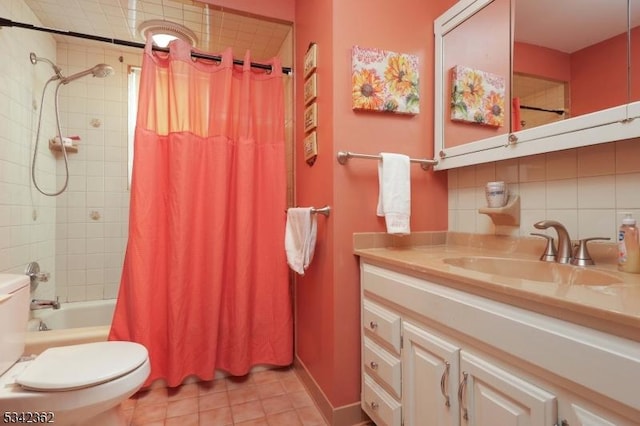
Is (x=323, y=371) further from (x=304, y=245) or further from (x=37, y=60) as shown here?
(x=37, y=60)

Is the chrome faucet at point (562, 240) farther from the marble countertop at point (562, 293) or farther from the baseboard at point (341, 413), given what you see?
the baseboard at point (341, 413)

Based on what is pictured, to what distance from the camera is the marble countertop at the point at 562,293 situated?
1.80 ft

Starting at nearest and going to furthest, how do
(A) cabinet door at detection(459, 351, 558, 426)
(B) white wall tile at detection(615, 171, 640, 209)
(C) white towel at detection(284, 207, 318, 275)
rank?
(A) cabinet door at detection(459, 351, 558, 426) → (B) white wall tile at detection(615, 171, 640, 209) → (C) white towel at detection(284, 207, 318, 275)

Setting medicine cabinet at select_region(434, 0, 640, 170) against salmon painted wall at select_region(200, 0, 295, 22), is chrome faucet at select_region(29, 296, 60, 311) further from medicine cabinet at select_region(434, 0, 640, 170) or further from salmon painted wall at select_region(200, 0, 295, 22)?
medicine cabinet at select_region(434, 0, 640, 170)

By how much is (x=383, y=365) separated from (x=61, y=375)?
1.16 m

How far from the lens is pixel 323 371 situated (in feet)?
5.02

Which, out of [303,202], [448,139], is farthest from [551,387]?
[303,202]

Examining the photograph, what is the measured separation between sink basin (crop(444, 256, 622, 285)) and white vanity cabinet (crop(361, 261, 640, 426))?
0.27m

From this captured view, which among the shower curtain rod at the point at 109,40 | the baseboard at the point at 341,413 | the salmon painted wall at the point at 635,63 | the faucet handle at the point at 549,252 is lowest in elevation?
the baseboard at the point at 341,413

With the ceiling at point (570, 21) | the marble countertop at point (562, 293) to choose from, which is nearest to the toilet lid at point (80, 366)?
the marble countertop at point (562, 293)

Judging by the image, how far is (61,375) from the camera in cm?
109

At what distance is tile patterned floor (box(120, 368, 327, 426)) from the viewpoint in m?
1.48

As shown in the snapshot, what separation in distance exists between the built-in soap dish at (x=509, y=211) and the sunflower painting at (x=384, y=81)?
589mm

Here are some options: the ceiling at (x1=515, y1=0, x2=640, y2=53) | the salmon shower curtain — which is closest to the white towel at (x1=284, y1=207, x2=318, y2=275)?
the salmon shower curtain
